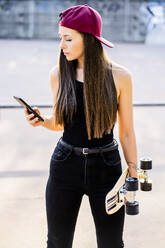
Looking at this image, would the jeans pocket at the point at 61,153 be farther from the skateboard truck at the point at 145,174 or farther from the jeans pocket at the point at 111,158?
the skateboard truck at the point at 145,174

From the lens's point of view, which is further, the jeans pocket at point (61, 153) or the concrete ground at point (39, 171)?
the concrete ground at point (39, 171)

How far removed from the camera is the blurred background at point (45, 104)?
367 centimetres

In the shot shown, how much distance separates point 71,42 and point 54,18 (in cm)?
2153

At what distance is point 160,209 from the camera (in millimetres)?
4000

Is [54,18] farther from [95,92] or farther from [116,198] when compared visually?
[116,198]

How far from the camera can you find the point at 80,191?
2148 millimetres

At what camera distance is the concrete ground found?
353 cm

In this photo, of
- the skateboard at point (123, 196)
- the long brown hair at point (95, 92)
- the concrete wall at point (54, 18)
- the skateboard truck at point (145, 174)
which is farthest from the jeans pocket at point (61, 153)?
the concrete wall at point (54, 18)

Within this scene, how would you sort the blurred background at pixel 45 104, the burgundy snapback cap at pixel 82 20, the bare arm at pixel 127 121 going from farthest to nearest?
the blurred background at pixel 45 104, the bare arm at pixel 127 121, the burgundy snapback cap at pixel 82 20

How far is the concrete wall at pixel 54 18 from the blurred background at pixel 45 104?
5cm

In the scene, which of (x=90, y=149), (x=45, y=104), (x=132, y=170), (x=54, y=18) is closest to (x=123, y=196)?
(x=132, y=170)

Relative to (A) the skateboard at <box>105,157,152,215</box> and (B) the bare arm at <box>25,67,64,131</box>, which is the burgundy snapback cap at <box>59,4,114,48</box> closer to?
(B) the bare arm at <box>25,67,64,131</box>

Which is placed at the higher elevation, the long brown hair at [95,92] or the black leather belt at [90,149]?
the long brown hair at [95,92]

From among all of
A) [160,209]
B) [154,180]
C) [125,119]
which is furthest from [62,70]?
[154,180]
